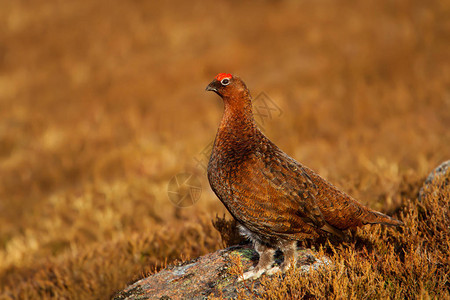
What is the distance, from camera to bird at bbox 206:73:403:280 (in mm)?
3568

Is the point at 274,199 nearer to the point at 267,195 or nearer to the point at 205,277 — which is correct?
the point at 267,195

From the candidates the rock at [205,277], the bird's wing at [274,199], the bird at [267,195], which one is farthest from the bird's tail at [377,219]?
the rock at [205,277]

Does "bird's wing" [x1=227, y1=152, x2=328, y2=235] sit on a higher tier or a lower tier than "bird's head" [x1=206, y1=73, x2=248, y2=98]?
lower

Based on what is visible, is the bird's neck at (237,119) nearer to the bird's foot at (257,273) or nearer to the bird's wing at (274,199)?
the bird's wing at (274,199)

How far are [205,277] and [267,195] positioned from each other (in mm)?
971

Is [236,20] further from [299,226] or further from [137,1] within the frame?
[299,226]

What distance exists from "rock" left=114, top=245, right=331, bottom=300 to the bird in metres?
0.16

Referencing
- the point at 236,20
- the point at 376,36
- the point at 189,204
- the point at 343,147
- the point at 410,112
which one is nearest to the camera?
the point at 189,204

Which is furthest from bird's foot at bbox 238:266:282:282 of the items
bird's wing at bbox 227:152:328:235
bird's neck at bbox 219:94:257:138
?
bird's neck at bbox 219:94:257:138

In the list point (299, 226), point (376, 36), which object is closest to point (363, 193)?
point (299, 226)

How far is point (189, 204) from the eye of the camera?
384 inches

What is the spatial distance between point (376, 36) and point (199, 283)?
40.1 feet

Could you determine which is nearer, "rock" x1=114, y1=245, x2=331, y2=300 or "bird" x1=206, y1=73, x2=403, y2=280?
"bird" x1=206, y1=73, x2=403, y2=280

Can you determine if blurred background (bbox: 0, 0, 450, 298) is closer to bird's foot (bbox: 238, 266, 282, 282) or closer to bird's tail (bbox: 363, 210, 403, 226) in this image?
bird's tail (bbox: 363, 210, 403, 226)
